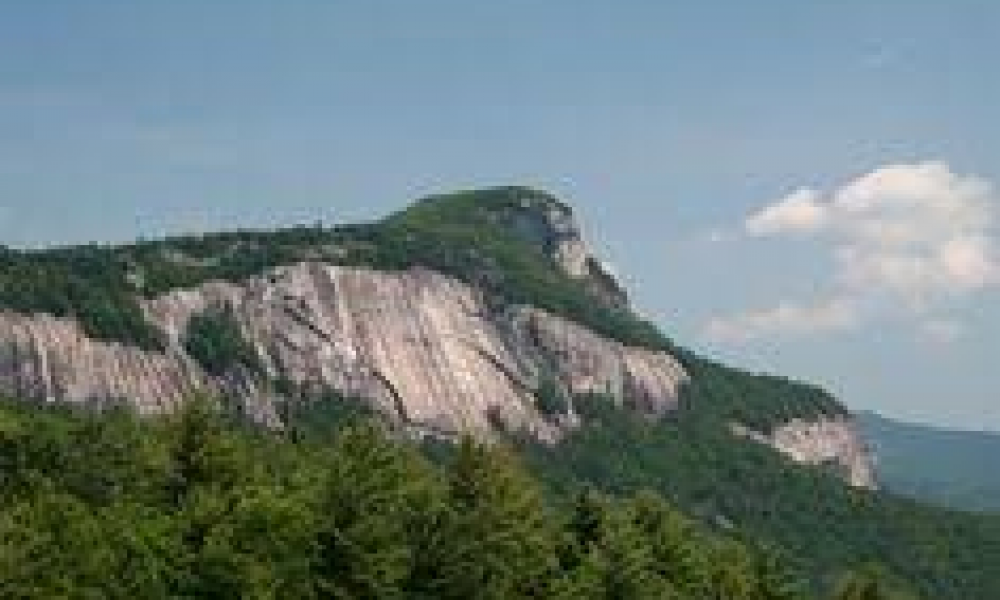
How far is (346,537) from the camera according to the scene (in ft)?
327

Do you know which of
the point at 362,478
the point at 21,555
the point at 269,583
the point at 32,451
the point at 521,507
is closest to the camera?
the point at 21,555

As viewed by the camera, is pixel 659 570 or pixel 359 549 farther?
pixel 659 570

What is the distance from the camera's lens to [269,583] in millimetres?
94750

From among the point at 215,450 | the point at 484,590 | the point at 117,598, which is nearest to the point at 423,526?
the point at 484,590

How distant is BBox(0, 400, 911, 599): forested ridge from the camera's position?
93812 mm

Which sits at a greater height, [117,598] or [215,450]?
[215,450]

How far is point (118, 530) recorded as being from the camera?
322 feet

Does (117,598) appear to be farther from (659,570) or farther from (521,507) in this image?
(659,570)

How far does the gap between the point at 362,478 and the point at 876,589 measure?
123 ft

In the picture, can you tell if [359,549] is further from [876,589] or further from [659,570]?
[876,589]

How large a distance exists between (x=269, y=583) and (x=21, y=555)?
40.4 ft

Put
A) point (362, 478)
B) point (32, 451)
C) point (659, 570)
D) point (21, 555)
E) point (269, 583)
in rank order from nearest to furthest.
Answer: point (21, 555) → point (269, 583) → point (362, 478) → point (659, 570) → point (32, 451)

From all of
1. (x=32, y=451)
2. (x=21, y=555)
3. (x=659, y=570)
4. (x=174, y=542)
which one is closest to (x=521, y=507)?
(x=659, y=570)

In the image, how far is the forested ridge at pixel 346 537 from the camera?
3693 inches
